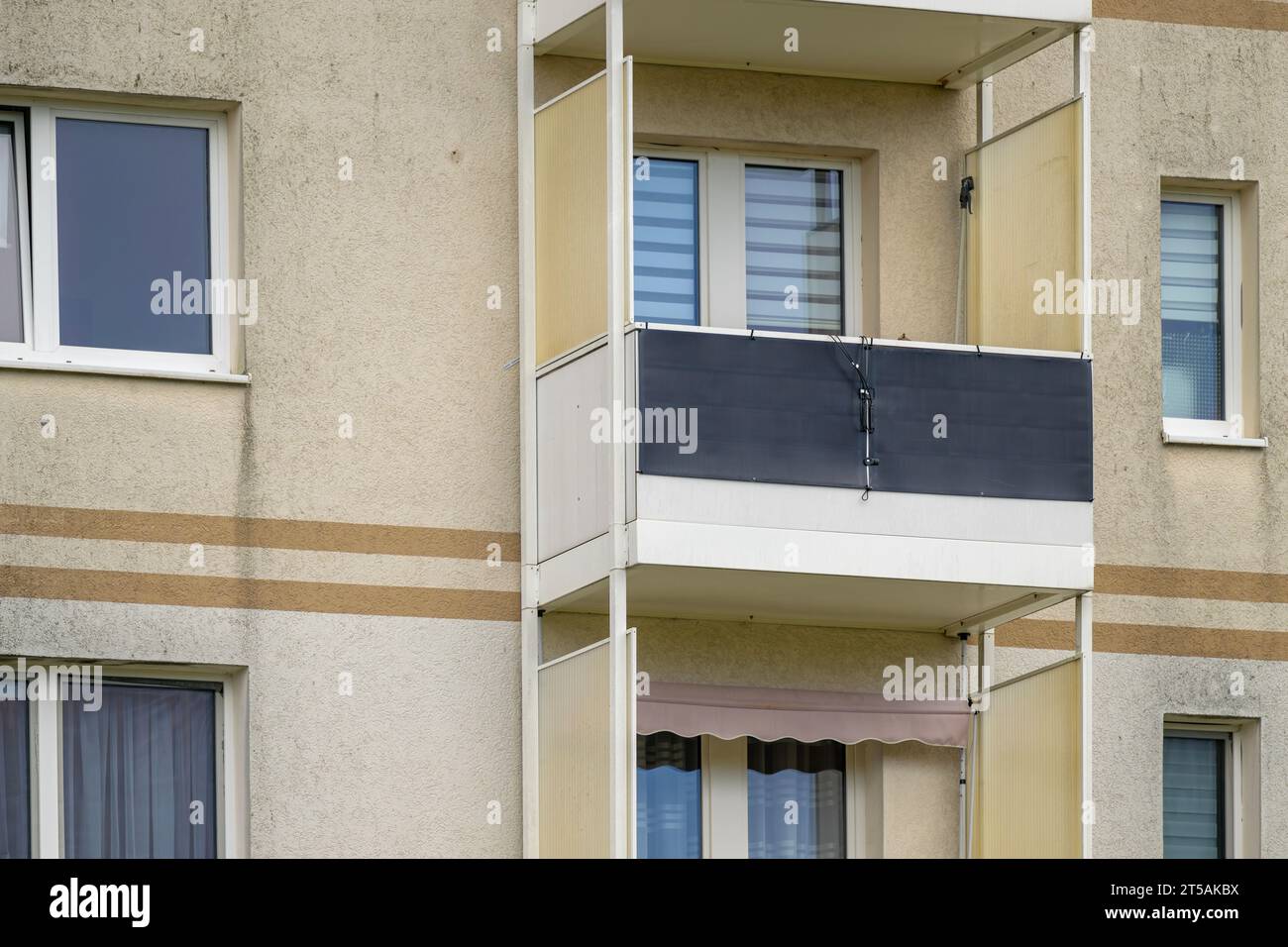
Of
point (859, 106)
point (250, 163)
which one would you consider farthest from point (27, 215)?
point (859, 106)

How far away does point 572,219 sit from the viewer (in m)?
17.4

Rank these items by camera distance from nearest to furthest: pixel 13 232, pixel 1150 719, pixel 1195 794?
pixel 13 232
pixel 1150 719
pixel 1195 794

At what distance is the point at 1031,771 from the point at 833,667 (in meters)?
1.30

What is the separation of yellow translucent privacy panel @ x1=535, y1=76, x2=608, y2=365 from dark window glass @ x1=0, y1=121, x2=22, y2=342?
2.89 m

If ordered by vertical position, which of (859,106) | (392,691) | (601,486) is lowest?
(392,691)

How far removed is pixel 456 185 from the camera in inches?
696

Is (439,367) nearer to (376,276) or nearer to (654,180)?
(376,276)

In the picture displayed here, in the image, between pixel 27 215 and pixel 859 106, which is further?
pixel 859 106

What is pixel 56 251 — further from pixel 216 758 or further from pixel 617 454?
pixel 617 454

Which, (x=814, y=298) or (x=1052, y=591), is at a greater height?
(x=814, y=298)

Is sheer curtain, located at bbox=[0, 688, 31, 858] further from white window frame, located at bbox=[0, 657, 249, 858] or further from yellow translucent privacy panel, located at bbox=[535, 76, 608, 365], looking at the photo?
yellow translucent privacy panel, located at bbox=[535, 76, 608, 365]

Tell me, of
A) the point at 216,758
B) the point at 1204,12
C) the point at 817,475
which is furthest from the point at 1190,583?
the point at 216,758

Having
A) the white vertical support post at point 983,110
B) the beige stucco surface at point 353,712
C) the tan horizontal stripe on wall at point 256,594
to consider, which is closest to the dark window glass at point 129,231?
the tan horizontal stripe on wall at point 256,594

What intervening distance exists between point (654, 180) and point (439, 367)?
184 cm
